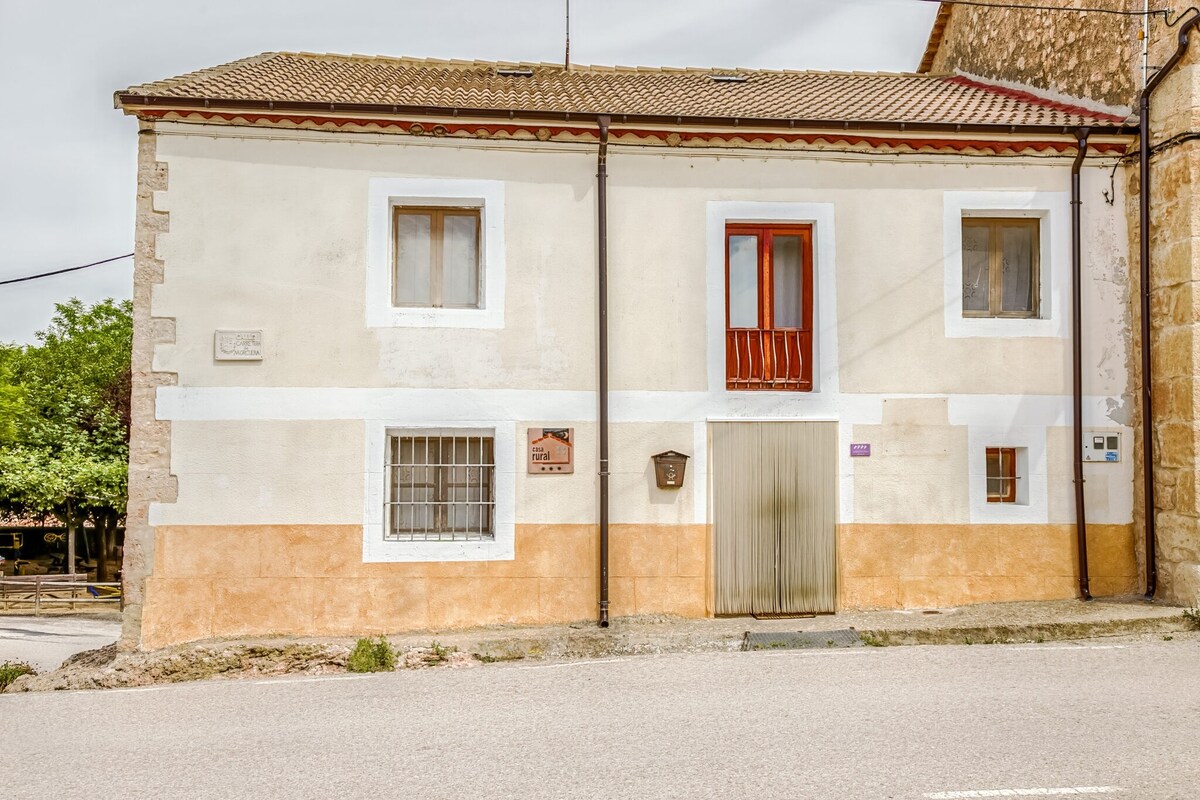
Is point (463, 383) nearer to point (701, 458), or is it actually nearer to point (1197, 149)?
point (701, 458)

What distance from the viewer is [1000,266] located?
1098 cm

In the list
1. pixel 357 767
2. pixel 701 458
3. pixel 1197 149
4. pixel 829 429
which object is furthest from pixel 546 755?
pixel 1197 149

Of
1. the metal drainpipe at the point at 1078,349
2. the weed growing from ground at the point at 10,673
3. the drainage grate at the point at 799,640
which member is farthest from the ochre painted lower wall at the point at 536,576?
the weed growing from ground at the point at 10,673

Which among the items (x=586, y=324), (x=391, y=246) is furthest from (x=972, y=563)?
(x=391, y=246)

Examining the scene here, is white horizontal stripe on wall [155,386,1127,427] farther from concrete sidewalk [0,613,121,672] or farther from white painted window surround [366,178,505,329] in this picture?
concrete sidewalk [0,613,121,672]

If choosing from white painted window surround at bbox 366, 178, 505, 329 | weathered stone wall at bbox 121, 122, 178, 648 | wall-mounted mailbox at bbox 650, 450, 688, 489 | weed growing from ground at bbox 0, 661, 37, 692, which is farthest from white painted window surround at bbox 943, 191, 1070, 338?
weed growing from ground at bbox 0, 661, 37, 692

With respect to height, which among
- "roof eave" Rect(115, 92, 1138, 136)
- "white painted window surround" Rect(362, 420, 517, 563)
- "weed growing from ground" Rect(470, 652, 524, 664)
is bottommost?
"weed growing from ground" Rect(470, 652, 524, 664)

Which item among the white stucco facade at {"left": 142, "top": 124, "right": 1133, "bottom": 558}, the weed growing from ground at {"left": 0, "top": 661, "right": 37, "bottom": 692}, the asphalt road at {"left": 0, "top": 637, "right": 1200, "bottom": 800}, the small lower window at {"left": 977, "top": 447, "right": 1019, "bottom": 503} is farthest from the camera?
the small lower window at {"left": 977, "top": 447, "right": 1019, "bottom": 503}

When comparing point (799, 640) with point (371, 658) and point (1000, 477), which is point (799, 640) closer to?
point (1000, 477)

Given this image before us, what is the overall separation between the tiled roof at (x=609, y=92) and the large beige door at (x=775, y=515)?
3197mm

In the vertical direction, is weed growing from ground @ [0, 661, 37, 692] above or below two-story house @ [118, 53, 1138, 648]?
below

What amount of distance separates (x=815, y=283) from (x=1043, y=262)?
2.41 m

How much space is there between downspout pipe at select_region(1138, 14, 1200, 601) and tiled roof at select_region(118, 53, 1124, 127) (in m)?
0.43

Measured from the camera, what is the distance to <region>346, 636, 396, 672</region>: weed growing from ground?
9.03 meters
